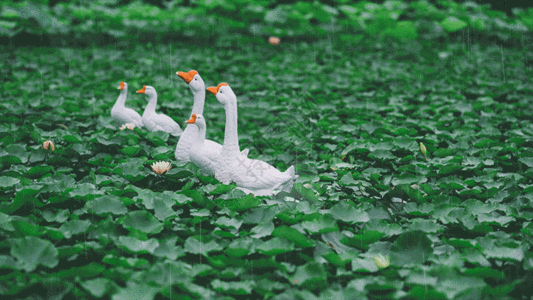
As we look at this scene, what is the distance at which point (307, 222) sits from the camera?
1.76m

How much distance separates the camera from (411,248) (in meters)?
1.63

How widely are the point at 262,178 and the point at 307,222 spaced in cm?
40

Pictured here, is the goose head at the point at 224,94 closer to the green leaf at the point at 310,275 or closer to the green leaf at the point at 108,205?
the green leaf at the point at 108,205

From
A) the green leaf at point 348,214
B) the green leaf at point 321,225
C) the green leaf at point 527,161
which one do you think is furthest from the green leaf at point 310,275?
the green leaf at point 527,161

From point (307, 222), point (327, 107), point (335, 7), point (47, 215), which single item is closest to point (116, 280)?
point (47, 215)

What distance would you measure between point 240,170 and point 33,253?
37.5 inches

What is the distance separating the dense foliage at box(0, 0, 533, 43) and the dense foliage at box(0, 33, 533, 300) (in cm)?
248

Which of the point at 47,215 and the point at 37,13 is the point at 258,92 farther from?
the point at 37,13

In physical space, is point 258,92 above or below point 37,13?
below

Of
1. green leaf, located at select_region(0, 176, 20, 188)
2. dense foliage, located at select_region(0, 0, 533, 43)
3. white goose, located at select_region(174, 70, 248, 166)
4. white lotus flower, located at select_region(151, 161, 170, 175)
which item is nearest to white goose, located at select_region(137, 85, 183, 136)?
white goose, located at select_region(174, 70, 248, 166)

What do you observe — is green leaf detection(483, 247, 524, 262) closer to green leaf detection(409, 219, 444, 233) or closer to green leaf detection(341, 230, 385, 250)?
green leaf detection(409, 219, 444, 233)

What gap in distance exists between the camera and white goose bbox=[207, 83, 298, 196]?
6.87 ft

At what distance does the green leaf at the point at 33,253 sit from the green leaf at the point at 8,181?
0.59 metres

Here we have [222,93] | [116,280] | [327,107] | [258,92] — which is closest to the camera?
[116,280]
